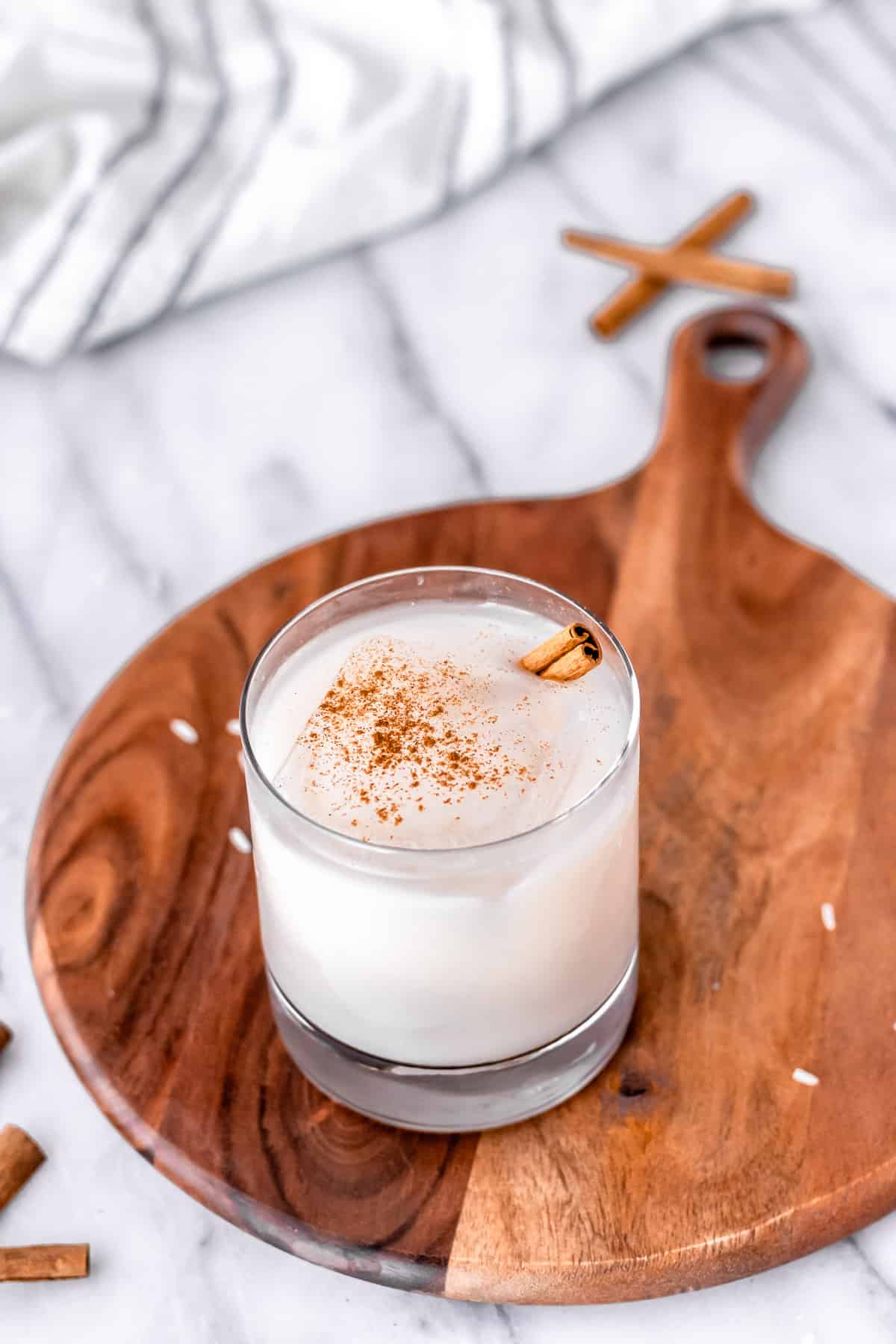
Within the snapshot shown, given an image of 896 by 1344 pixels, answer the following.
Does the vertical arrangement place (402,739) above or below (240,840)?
above

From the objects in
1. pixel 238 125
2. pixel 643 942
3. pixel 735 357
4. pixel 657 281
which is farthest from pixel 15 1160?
pixel 238 125

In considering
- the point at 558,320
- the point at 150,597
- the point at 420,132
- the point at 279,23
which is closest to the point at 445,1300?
the point at 150,597

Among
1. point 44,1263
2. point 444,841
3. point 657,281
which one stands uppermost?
point 444,841

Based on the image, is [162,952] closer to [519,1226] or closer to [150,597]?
[519,1226]

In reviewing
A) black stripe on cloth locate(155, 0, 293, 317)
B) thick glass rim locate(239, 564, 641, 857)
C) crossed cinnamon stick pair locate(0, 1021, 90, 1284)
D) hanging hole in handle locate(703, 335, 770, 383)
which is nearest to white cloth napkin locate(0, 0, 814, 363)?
black stripe on cloth locate(155, 0, 293, 317)

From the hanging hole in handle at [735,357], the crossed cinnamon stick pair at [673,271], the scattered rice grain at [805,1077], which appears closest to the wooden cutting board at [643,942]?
the scattered rice grain at [805,1077]

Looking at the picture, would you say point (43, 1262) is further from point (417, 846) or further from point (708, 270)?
point (708, 270)
